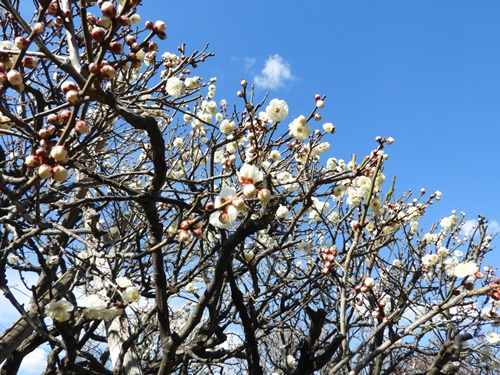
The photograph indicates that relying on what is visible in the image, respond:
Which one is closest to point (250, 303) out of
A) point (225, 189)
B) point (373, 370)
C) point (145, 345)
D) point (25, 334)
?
point (373, 370)

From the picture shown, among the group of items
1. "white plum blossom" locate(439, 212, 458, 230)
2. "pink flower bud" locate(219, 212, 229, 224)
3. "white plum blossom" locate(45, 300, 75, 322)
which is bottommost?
"white plum blossom" locate(45, 300, 75, 322)

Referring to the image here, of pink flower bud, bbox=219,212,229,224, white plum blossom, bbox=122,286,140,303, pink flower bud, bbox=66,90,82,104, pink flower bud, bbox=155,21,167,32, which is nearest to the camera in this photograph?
pink flower bud, bbox=66,90,82,104

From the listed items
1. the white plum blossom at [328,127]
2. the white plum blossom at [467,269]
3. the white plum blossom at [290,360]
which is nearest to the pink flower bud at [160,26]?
the white plum blossom at [328,127]

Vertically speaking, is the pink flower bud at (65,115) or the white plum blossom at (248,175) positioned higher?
the white plum blossom at (248,175)

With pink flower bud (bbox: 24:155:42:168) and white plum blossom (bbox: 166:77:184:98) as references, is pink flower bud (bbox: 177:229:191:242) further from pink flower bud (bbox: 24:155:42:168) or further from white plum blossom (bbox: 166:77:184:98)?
white plum blossom (bbox: 166:77:184:98)

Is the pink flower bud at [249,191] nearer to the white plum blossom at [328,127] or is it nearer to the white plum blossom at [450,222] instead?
the white plum blossom at [328,127]

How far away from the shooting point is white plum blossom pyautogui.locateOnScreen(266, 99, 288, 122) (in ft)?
9.48

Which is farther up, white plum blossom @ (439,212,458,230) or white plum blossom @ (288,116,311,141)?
white plum blossom @ (439,212,458,230)

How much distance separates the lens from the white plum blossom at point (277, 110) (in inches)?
114

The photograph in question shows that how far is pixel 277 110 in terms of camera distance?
2922mm

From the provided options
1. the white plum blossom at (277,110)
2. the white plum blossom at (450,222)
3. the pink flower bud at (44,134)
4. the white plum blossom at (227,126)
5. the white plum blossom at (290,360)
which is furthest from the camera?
the white plum blossom at (450,222)

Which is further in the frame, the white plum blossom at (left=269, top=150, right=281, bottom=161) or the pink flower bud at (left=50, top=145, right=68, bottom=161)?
the white plum blossom at (left=269, top=150, right=281, bottom=161)

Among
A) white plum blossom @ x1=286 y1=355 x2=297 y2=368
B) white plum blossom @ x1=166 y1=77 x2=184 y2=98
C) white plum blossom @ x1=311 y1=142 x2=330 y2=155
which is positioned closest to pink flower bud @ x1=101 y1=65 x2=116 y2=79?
white plum blossom @ x1=166 y1=77 x2=184 y2=98

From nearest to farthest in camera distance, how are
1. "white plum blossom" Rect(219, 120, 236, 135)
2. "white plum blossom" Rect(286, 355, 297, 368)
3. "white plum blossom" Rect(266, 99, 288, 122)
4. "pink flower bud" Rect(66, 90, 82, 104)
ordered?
"pink flower bud" Rect(66, 90, 82, 104) → "white plum blossom" Rect(266, 99, 288, 122) → "white plum blossom" Rect(219, 120, 236, 135) → "white plum blossom" Rect(286, 355, 297, 368)
